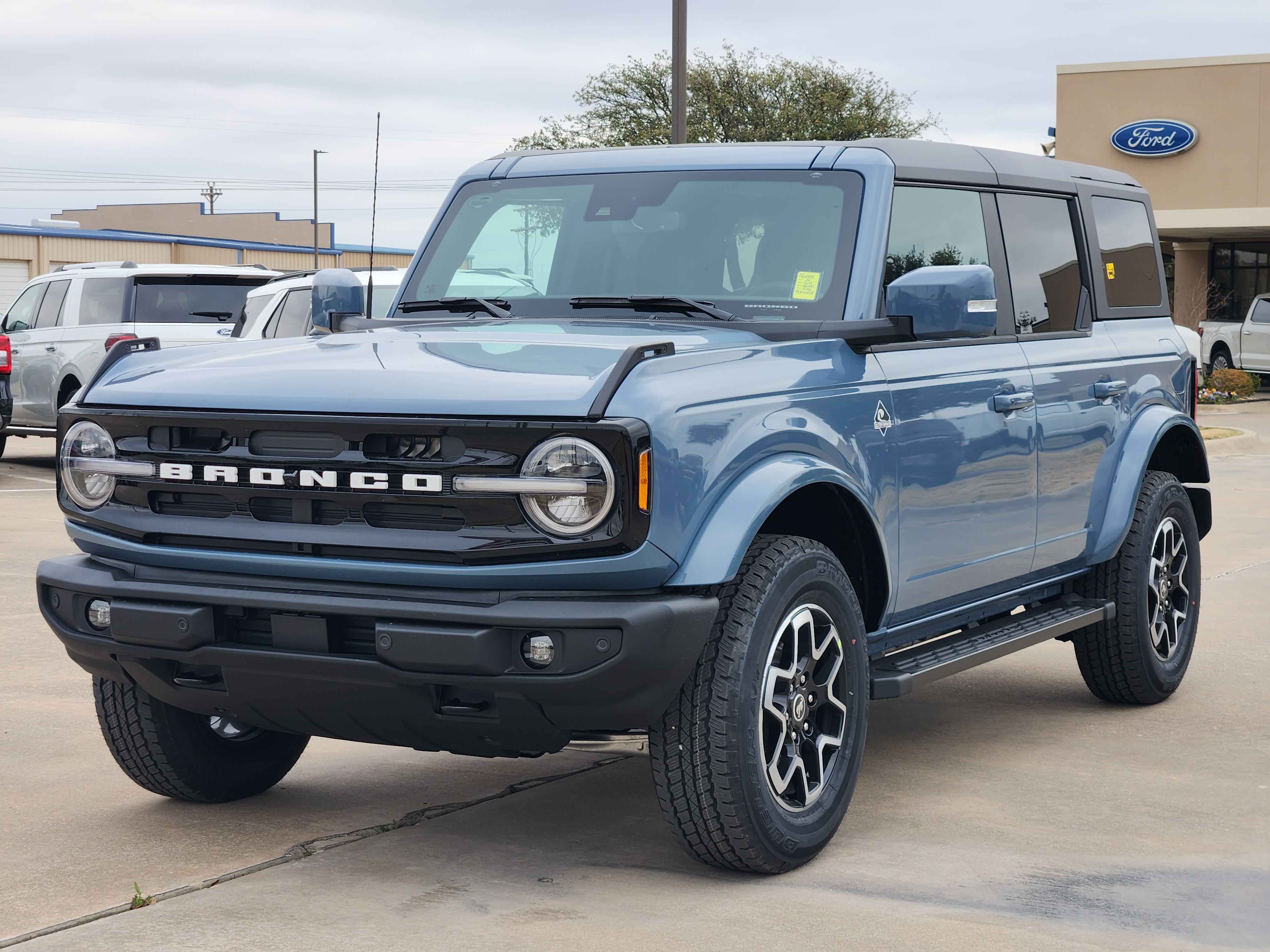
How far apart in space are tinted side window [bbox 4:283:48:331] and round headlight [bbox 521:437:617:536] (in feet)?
46.4

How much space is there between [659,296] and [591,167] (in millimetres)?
784

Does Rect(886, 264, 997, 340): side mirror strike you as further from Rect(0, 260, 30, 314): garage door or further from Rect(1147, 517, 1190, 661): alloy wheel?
Rect(0, 260, 30, 314): garage door

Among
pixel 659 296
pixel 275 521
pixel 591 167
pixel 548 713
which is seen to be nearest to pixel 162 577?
pixel 275 521

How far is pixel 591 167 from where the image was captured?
18.1ft

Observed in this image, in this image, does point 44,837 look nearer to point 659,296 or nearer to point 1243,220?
point 659,296

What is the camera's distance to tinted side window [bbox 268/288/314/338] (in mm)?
13180

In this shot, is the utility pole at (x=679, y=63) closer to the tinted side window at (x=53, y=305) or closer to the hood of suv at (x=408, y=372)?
the tinted side window at (x=53, y=305)

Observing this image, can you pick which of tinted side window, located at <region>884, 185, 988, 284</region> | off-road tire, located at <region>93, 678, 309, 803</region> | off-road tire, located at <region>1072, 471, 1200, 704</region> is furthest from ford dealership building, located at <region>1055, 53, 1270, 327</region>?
off-road tire, located at <region>93, 678, 309, 803</region>

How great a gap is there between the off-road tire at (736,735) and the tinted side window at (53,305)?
13.7m

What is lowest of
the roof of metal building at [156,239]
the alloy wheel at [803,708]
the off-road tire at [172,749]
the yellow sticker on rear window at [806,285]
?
the off-road tire at [172,749]

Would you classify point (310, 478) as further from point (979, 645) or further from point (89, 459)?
point (979, 645)

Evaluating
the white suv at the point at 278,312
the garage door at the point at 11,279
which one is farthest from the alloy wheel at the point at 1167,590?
the garage door at the point at 11,279

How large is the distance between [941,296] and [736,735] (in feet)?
4.89

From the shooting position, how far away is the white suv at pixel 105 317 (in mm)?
15609
